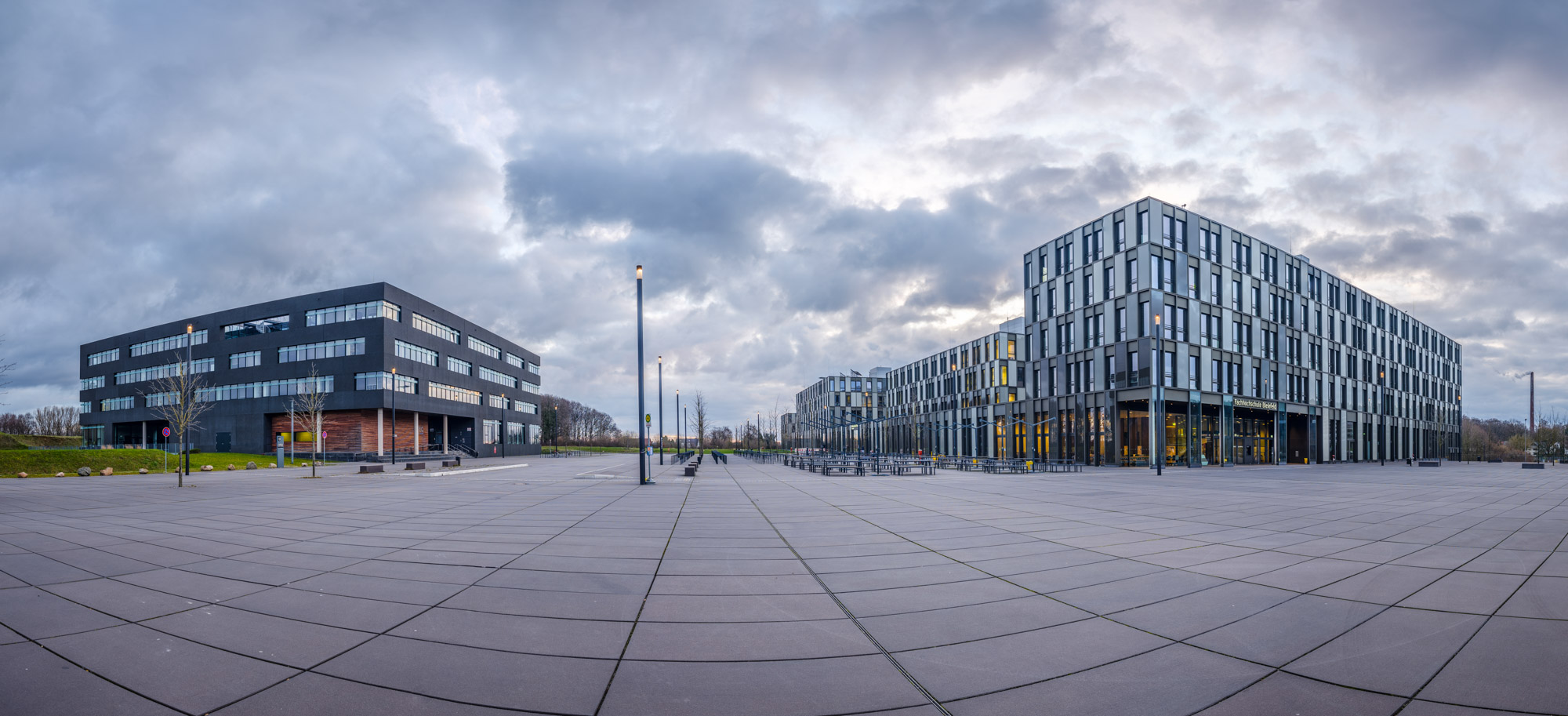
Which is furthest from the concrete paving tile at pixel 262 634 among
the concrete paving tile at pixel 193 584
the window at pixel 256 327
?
the window at pixel 256 327

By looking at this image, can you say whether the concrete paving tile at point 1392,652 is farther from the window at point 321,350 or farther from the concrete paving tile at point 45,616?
the window at point 321,350

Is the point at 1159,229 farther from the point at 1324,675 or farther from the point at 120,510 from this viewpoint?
the point at 120,510

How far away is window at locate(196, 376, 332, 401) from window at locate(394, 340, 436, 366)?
6.67 m

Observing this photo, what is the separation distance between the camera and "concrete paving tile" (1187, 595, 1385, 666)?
515 cm

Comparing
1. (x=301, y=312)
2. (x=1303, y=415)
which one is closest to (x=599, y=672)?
(x=1303, y=415)

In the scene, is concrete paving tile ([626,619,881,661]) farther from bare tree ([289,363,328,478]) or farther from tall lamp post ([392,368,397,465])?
bare tree ([289,363,328,478])

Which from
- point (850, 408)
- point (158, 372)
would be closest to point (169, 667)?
point (158, 372)

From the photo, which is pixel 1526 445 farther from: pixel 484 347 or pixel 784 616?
pixel 484 347

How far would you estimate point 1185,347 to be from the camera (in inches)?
1925

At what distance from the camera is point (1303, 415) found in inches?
2400

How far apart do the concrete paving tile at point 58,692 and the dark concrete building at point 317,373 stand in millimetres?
63000

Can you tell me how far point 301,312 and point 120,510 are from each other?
6258 centimetres

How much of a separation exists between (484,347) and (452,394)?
11970 millimetres

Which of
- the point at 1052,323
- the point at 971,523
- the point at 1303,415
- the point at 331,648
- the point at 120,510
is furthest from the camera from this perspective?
the point at 1303,415
